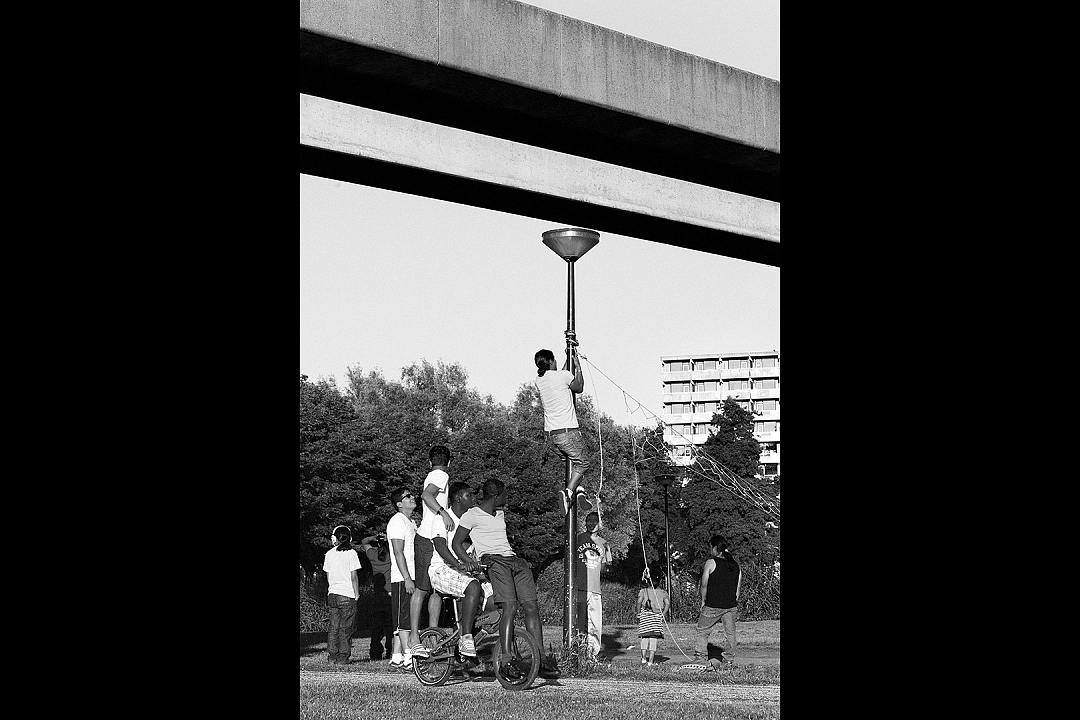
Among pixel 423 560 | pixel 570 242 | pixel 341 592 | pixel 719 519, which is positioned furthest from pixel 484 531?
pixel 719 519

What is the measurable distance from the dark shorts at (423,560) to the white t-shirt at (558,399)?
1.54 m

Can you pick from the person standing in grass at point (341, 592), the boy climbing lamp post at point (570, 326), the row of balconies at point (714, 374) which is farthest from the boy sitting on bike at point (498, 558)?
the row of balconies at point (714, 374)

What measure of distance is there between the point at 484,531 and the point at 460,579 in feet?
1.89

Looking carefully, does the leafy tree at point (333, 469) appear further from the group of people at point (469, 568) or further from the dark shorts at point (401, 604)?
the dark shorts at point (401, 604)

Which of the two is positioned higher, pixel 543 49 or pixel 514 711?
pixel 543 49

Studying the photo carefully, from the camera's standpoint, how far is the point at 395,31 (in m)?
9.05

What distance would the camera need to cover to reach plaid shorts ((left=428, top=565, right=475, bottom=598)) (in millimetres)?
9711
